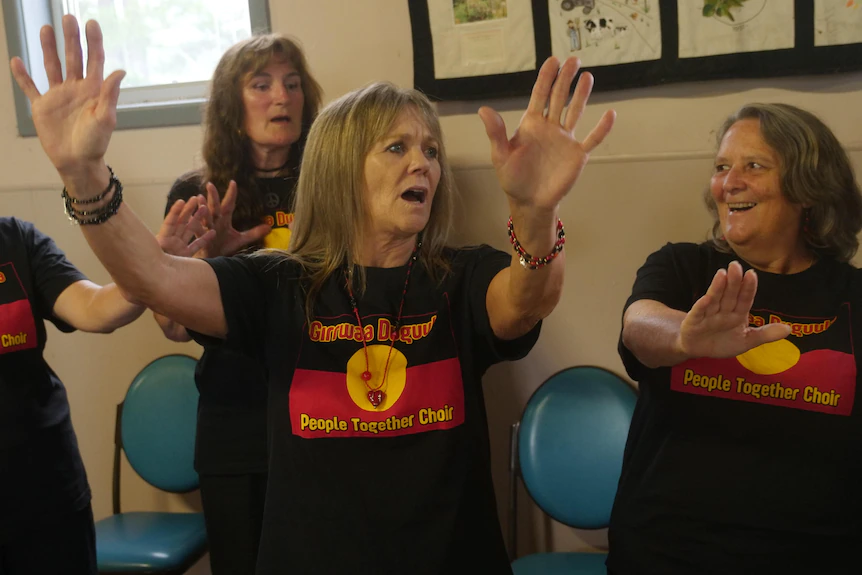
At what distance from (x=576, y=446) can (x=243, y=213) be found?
116 centimetres

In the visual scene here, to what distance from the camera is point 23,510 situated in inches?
65.5

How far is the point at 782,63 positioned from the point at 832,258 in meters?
0.59

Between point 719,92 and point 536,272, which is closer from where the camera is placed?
point 536,272

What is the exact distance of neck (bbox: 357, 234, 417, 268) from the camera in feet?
4.55

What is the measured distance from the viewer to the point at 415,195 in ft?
4.53

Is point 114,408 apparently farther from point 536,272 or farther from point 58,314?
point 536,272

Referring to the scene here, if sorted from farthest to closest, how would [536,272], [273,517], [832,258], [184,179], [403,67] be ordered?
1. [403,67]
2. [184,179]
3. [832,258]
4. [273,517]
5. [536,272]

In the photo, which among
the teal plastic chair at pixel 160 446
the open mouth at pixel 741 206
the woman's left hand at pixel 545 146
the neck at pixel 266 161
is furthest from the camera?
the teal plastic chair at pixel 160 446

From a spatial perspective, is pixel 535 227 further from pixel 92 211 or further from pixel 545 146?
pixel 92 211

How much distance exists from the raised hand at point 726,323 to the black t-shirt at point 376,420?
0.91ft

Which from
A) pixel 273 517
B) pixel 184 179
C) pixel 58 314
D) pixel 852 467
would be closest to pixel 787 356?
pixel 852 467

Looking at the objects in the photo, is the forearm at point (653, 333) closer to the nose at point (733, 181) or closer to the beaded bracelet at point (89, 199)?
the nose at point (733, 181)

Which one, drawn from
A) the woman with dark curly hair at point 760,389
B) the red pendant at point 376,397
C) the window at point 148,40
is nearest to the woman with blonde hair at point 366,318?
the red pendant at point 376,397

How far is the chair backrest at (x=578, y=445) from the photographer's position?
1998 millimetres
